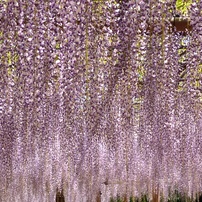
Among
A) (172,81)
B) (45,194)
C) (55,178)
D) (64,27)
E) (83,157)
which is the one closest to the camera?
(64,27)

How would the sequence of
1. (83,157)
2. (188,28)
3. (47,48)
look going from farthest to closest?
(83,157), (188,28), (47,48)

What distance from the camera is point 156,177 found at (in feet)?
32.8

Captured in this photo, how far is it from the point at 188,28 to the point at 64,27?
6.30 feet

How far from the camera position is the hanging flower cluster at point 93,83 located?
4492mm

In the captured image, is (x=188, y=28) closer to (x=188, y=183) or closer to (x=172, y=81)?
(x=172, y=81)

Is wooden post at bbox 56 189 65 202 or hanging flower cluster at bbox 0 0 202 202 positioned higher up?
hanging flower cluster at bbox 0 0 202 202

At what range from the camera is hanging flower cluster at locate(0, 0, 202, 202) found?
14.7 ft

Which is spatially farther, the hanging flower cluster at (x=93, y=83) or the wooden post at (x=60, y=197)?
the wooden post at (x=60, y=197)

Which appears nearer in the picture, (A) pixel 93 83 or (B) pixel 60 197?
(A) pixel 93 83

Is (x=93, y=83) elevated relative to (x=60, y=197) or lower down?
elevated

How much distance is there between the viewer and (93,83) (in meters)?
5.57

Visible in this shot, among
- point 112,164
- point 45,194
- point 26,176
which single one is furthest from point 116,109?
point 45,194

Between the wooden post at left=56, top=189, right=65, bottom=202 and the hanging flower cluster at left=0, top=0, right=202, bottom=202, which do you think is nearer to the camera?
the hanging flower cluster at left=0, top=0, right=202, bottom=202

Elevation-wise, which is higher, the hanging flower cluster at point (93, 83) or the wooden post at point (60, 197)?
the hanging flower cluster at point (93, 83)
